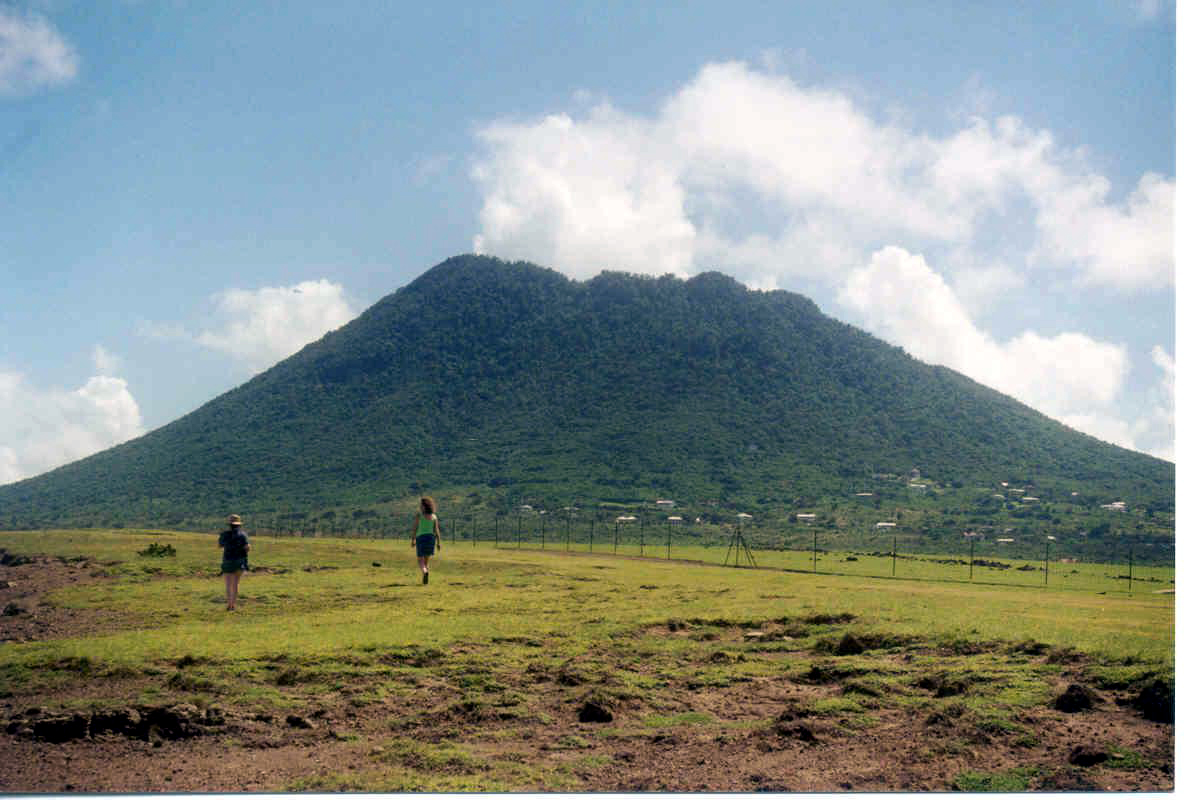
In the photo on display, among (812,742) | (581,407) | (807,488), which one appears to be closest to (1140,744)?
(812,742)

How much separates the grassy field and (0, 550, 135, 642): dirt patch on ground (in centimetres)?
34

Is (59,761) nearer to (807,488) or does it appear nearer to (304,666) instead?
(304,666)

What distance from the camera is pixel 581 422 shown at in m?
121

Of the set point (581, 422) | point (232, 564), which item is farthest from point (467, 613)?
point (581, 422)

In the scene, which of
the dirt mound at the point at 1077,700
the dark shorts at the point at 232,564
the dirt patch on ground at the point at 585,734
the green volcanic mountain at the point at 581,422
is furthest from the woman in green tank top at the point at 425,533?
the green volcanic mountain at the point at 581,422

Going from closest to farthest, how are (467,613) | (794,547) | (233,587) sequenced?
(233,587) → (467,613) → (794,547)

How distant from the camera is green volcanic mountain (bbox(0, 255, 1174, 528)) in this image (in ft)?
318

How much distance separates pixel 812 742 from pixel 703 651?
13.7 ft

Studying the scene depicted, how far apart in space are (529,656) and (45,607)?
33.5ft

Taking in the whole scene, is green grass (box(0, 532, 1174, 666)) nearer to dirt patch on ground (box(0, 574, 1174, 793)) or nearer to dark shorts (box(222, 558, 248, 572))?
dark shorts (box(222, 558, 248, 572))

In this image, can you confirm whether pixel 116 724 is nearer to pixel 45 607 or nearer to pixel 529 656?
pixel 529 656

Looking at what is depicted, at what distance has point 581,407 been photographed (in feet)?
410

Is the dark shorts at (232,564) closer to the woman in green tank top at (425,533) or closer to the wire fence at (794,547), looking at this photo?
the woman in green tank top at (425,533)

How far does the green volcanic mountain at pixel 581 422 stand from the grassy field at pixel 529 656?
74.4 m
